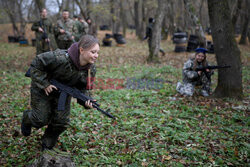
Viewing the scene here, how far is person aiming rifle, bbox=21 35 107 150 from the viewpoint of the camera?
2.99 meters

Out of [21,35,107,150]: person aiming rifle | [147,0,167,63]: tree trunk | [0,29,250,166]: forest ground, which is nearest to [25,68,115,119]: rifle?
[21,35,107,150]: person aiming rifle

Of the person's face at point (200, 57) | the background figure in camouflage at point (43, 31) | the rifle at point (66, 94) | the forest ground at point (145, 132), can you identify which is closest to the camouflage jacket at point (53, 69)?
the rifle at point (66, 94)

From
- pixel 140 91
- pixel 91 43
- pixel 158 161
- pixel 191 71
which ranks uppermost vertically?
pixel 91 43

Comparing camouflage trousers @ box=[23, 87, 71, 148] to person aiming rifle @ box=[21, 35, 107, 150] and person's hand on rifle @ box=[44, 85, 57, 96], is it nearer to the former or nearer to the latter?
person aiming rifle @ box=[21, 35, 107, 150]

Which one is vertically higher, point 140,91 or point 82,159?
point 140,91

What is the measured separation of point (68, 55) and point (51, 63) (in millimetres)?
263

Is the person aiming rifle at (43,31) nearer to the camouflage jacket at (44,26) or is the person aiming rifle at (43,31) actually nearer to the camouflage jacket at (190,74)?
the camouflage jacket at (44,26)

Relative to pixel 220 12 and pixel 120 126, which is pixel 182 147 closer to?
pixel 120 126

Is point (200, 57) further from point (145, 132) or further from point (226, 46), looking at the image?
point (145, 132)

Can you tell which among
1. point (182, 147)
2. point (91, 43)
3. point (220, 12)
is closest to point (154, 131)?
point (182, 147)

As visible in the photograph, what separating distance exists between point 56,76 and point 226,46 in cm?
479

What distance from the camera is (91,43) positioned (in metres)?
2.95

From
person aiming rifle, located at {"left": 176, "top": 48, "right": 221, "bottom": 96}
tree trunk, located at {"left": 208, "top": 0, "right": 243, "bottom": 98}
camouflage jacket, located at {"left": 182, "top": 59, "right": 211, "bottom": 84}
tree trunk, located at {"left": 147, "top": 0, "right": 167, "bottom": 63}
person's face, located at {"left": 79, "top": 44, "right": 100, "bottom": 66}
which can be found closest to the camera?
person's face, located at {"left": 79, "top": 44, "right": 100, "bottom": 66}

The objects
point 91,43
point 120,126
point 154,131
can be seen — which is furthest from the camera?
point 120,126
